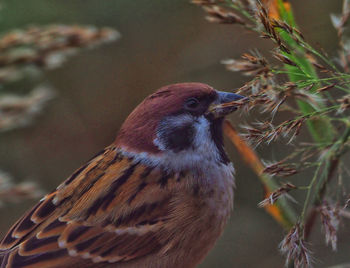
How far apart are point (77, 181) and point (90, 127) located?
149 cm

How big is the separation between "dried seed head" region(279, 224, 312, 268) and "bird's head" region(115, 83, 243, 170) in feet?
3.02

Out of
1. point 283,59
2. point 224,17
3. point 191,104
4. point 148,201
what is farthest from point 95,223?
point 283,59

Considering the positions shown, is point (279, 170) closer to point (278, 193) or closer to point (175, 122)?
point (278, 193)

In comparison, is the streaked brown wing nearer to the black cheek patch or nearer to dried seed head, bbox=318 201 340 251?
the black cheek patch

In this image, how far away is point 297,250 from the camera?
1359 mm

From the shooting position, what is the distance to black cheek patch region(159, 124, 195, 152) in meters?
2.31

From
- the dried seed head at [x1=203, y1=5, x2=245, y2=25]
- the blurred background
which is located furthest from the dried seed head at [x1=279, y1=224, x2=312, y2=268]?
the blurred background

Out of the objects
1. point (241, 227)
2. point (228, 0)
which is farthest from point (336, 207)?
point (241, 227)

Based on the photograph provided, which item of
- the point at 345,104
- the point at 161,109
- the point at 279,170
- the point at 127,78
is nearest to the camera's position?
the point at 345,104

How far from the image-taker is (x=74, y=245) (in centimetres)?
224

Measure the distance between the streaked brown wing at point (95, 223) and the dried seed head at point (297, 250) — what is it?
0.89m

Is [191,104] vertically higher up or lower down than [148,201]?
higher up

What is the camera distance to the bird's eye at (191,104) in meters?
2.25

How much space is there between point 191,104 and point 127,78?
1669 millimetres
